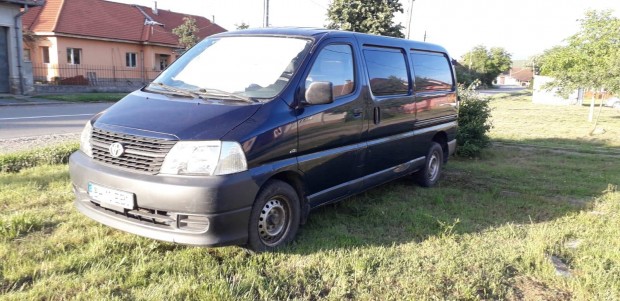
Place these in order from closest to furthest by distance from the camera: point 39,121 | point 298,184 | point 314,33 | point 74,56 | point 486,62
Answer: point 298,184
point 314,33
point 39,121
point 74,56
point 486,62

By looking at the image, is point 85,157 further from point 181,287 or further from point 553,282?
point 553,282

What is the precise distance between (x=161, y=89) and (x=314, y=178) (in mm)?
1655

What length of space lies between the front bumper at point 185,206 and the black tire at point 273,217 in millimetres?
102

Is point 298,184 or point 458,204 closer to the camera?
point 298,184

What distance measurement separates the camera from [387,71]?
530cm

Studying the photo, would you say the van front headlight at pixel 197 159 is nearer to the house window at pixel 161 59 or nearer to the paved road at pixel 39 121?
the paved road at pixel 39 121

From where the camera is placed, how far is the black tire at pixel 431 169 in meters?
6.45

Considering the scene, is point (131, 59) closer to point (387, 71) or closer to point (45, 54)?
point (45, 54)

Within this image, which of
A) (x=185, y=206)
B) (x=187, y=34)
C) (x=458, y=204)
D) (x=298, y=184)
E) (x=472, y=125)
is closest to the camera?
(x=185, y=206)

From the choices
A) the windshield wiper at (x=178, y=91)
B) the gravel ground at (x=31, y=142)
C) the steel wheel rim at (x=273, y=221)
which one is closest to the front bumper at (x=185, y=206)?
the steel wheel rim at (x=273, y=221)

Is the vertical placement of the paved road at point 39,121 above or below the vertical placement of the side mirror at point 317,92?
below

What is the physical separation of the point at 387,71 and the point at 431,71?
4.75 feet

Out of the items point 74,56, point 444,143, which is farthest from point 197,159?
point 74,56

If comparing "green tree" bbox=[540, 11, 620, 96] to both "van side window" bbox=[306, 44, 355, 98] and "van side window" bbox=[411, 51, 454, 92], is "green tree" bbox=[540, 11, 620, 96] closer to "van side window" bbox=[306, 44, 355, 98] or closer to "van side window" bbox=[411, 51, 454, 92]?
"van side window" bbox=[411, 51, 454, 92]
